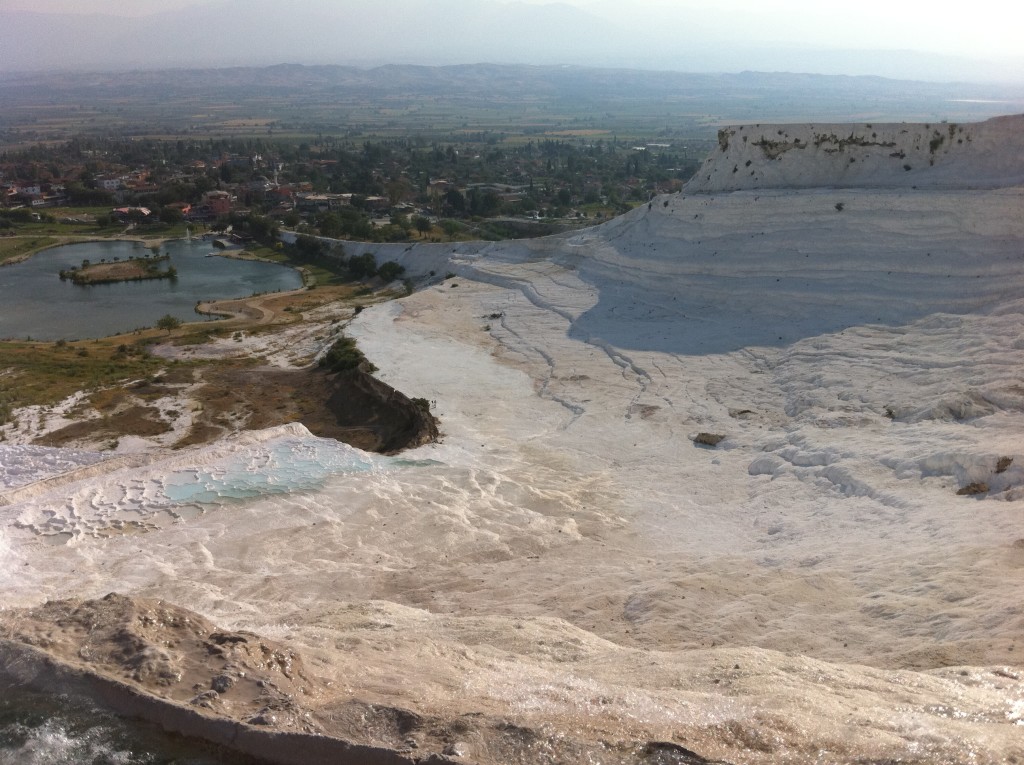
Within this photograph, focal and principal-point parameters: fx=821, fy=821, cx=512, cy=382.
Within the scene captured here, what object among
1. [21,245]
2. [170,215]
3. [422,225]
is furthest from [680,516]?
[170,215]

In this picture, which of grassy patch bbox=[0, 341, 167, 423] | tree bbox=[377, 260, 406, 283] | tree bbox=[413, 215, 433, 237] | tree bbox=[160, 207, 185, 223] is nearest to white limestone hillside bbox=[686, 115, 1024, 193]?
tree bbox=[377, 260, 406, 283]

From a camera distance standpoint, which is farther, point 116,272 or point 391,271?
point 116,272

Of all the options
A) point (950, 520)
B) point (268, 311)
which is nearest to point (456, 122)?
point (268, 311)

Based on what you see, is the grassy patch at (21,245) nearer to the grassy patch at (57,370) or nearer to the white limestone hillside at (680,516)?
the grassy patch at (57,370)

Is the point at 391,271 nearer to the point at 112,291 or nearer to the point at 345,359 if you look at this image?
the point at 112,291

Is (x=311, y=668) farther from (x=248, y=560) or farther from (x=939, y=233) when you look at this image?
(x=939, y=233)

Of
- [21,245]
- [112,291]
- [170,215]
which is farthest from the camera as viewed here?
[170,215]
